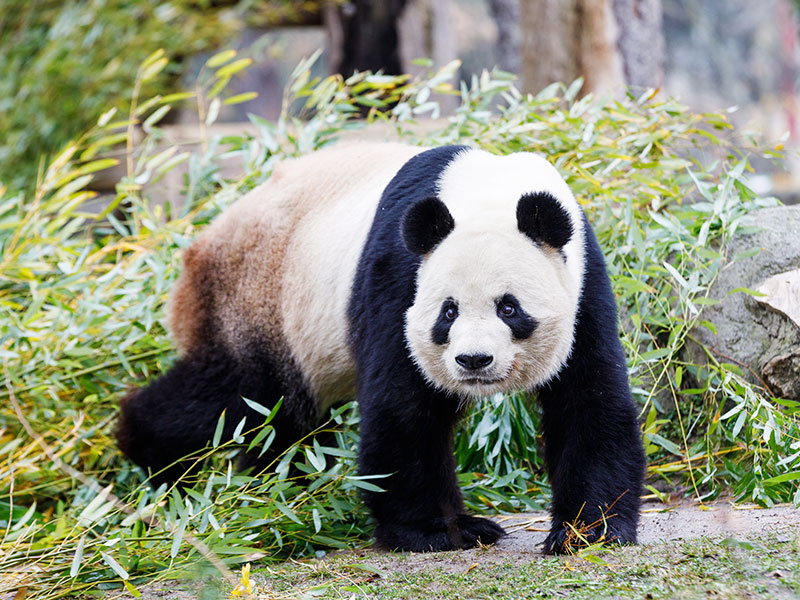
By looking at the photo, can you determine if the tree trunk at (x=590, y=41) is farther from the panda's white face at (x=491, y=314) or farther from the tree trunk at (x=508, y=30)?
the panda's white face at (x=491, y=314)

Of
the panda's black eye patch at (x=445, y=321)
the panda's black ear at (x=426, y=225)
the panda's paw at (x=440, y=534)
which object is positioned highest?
the panda's black ear at (x=426, y=225)

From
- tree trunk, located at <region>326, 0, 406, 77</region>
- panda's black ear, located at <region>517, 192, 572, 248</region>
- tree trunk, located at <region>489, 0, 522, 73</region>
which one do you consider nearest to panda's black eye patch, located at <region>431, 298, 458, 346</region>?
panda's black ear, located at <region>517, 192, 572, 248</region>

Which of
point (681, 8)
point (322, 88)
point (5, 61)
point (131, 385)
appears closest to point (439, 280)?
point (131, 385)

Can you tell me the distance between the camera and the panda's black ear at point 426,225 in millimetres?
2500

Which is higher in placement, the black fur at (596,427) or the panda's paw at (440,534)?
the black fur at (596,427)

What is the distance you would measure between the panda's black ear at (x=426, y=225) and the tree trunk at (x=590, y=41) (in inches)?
139

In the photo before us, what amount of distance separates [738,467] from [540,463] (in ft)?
2.38

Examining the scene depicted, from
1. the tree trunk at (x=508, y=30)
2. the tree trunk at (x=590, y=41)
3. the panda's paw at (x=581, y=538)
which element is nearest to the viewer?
the panda's paw at (x=581, y=538)

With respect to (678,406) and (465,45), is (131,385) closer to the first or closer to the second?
(678,406)

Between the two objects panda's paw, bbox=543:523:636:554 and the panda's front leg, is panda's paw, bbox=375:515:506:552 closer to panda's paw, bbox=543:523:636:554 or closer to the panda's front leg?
the panda's front leg

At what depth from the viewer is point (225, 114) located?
21.0 meters

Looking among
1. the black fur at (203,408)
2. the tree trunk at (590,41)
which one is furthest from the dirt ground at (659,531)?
the tree trunk at (590,41)

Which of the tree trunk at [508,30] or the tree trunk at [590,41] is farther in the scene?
the tree trunk at [508,30]

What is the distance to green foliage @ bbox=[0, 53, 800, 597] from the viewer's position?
111 inches
